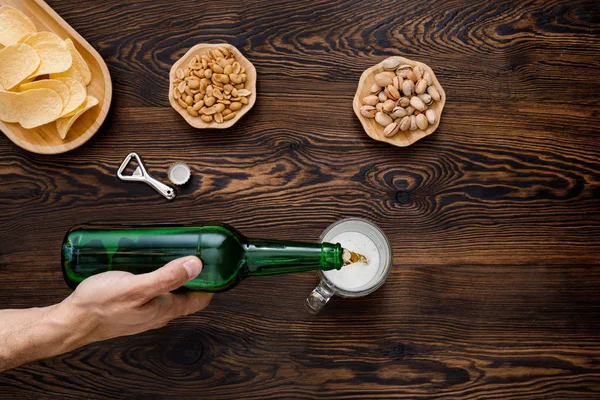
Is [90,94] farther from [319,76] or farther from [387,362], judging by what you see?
[387,362]

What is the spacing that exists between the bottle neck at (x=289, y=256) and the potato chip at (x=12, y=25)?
817mm

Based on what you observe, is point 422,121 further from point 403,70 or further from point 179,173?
point 179,173

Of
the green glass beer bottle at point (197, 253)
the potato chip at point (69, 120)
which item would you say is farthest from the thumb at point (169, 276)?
the potato chip at point (69, 120)

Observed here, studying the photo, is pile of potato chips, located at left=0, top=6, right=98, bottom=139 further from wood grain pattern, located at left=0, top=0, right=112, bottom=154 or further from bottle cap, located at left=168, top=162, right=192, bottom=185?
bottle cap, located at left=168, top=162, right=192, bottom=185

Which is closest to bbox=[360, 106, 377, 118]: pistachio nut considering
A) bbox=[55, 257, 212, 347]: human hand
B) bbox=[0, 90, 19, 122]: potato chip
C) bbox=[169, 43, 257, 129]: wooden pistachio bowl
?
bbox=[169, 43, 257, 129]: wooden pistachio bowl

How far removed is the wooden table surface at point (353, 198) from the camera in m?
1.22

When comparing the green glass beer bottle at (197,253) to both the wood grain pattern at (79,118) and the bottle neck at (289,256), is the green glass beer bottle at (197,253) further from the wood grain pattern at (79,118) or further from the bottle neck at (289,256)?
the wood grain pattern at (79,118)

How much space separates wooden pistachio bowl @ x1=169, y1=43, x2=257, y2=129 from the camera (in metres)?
1.21

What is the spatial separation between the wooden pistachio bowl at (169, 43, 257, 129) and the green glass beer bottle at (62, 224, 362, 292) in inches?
14.4

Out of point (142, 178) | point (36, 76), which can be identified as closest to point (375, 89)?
point (142, 178)

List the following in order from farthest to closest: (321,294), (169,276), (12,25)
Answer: (12,25)
(321,294)
(169,276)

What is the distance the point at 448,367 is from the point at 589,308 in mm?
403

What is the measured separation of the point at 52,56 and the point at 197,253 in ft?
2.18

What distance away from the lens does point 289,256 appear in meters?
0.92
